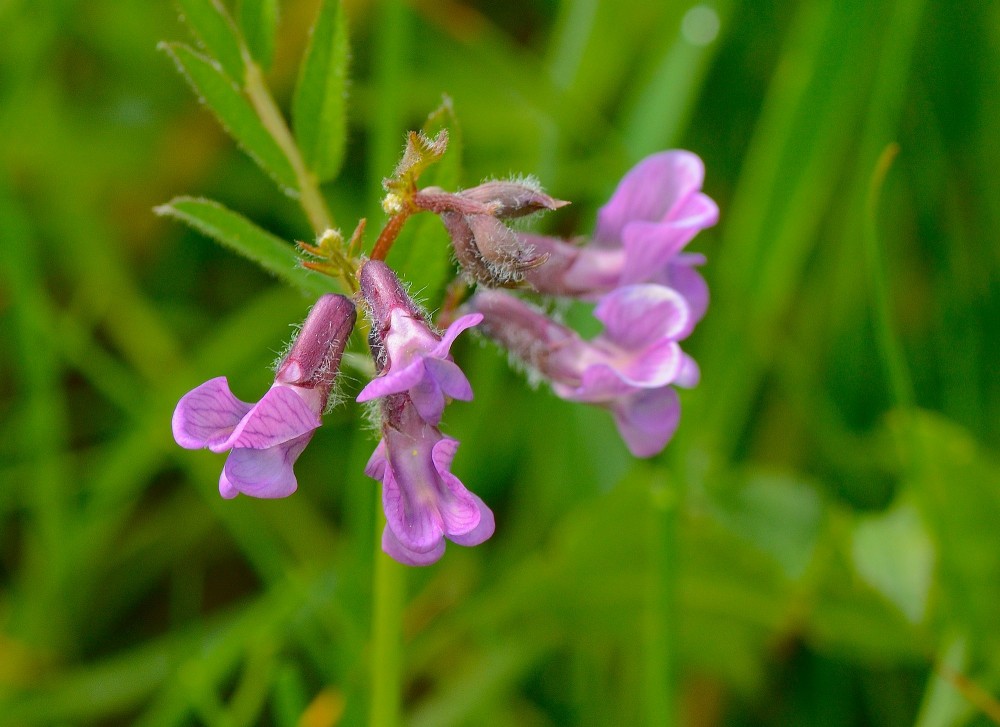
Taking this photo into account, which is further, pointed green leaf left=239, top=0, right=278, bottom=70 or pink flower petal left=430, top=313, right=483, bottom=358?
pointed green leaf left=239, top=0, right=278, bottom=70

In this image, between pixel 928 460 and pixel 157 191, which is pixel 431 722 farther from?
pixel 157 191

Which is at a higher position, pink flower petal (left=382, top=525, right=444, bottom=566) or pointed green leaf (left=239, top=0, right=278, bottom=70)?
pointed green leaf (left=239, top=0, right=278, bottom=70)

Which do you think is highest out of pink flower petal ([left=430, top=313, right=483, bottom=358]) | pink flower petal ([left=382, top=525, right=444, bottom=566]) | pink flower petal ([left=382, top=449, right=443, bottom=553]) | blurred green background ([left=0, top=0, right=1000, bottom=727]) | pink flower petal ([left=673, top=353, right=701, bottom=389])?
pink flower petal ([left=430, top=313, right=483, bottom=358])

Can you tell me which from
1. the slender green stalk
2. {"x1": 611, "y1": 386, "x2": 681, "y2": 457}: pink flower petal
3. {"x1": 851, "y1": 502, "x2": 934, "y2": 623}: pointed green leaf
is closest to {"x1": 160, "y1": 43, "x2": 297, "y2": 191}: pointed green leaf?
{"x1": 611, "y1": 386, "x2": 681, "y2": 457}: pink flower petal

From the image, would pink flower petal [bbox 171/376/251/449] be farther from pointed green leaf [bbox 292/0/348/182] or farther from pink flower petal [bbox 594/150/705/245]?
pink flower petal [bbox 594/150/705/245]

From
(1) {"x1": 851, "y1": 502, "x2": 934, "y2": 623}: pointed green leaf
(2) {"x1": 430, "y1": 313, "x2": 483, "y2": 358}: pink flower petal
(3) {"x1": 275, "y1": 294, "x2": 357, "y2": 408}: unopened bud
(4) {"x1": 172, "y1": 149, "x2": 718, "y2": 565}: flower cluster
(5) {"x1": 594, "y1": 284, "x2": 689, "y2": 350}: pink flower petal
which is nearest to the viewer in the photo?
(2) {"x1": 430, "y1": 313, "x2": 483, "y2": 358}: pink flower petal

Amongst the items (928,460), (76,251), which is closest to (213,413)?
(928,460)
